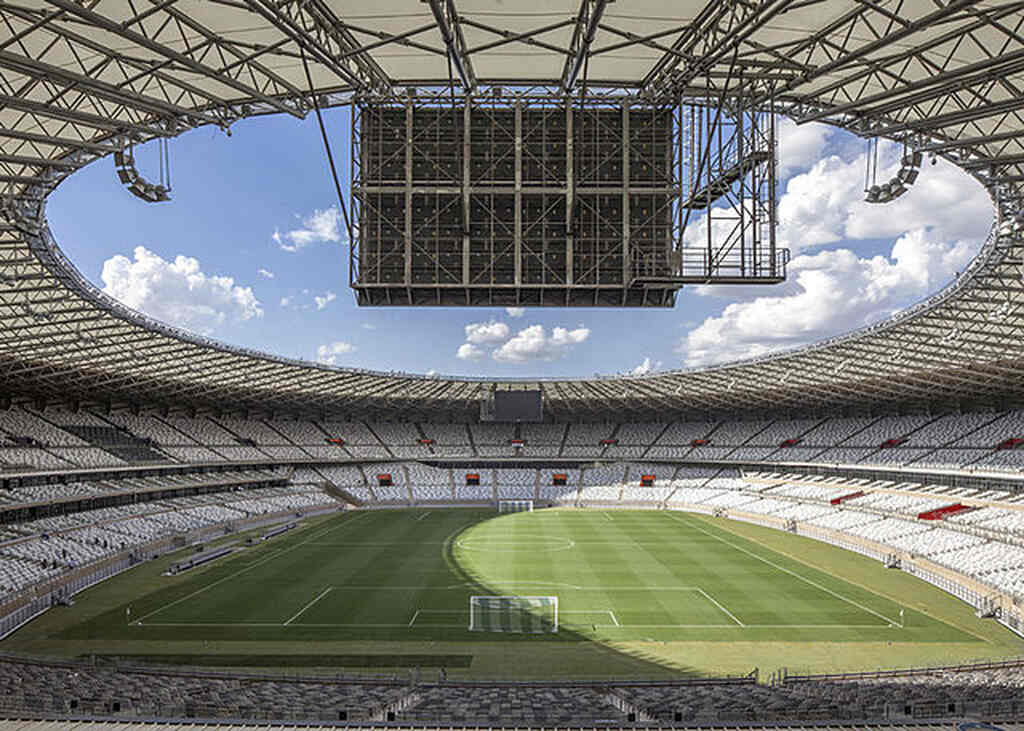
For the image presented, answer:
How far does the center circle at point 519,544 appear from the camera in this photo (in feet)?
152

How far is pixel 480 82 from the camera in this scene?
15.7 metres

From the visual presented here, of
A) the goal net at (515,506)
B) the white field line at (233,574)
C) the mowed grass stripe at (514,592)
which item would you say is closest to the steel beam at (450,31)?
the mowed grass stripe at (514,592)

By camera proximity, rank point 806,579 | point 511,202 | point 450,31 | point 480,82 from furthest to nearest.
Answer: point 806,579 → point 480,82 → point 511,202 → point 450,31

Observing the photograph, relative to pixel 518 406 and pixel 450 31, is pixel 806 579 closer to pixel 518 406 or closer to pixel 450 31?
pixel 450 31

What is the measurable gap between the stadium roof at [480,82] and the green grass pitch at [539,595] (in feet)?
49.4

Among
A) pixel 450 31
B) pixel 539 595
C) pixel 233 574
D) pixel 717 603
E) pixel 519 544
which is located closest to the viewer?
pixel 450 31

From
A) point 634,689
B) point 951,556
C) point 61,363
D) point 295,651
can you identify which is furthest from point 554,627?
point 61,363

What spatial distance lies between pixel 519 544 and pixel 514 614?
1792 cm

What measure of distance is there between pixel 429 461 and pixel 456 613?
1963 inches

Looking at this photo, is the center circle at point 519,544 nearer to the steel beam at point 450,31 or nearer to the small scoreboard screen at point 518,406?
the small scoreboard screen at point 518,406

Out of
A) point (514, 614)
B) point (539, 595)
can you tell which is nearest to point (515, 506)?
point (539, 595)

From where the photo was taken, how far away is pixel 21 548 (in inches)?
1401

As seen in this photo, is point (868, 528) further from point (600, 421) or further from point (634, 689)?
point (600, 421)

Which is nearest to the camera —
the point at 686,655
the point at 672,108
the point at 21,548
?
the point at 672,108
